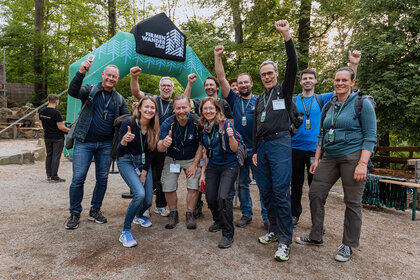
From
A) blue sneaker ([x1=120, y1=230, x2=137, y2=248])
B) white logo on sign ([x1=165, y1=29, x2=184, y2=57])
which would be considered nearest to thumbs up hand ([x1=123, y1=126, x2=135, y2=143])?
blue sneaker ([x1=120, y1=230, x2=137, y2=248])

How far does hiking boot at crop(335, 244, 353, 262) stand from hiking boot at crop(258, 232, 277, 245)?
0.72 metres

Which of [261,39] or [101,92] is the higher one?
[261,39]

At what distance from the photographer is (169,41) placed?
25.6 feet

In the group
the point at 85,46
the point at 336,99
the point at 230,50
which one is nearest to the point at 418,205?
the point at 336,99

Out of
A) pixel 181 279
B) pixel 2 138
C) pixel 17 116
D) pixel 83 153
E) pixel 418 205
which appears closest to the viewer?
pixel 181 279

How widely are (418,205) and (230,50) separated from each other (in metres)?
9.27

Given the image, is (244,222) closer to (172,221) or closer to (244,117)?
(172,221)

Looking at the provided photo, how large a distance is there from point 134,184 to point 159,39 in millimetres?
5689

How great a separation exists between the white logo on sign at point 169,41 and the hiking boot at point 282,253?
253 inches

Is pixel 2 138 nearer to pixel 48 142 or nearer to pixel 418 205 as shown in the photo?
pixel 48 142

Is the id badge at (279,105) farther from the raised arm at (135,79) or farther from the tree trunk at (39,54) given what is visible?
the tree trunk at (39,54)

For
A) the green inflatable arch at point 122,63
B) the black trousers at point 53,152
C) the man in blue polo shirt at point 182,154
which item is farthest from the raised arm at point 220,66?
the black trousers at point 53,152

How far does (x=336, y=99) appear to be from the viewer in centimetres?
309

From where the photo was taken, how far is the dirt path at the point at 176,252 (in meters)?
2.57
